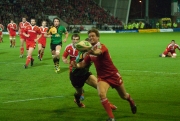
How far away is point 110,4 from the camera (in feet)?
229

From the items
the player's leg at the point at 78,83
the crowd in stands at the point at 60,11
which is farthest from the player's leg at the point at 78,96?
the crowd in stands at the point at 60,11

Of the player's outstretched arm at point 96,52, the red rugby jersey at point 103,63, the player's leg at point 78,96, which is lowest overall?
the player's leg at point 78,96

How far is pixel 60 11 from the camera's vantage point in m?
61.0

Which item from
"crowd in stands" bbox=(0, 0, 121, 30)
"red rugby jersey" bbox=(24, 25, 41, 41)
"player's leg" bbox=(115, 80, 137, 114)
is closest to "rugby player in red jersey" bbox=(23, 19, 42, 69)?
"red rugby jersey" bbox=(24, 25, 41, 41)

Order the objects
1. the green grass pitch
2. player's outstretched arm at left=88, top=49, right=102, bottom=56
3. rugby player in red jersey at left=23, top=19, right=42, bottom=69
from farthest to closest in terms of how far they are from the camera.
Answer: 1. rugby player in red jersey at left=23, top=19, right=42, bottom=69
2. the green grass pitch
3. player's outstretched arm at left=88, top=49, right=102, bottom=56

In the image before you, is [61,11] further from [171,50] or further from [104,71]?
[104,71]

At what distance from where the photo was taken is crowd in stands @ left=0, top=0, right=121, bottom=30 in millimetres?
54781

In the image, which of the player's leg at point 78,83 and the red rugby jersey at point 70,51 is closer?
the player's leg at point 78,83

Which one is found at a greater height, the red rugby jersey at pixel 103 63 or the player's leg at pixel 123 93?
the red rugby jersey at pixel 103 63

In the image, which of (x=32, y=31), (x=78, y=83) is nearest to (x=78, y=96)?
(x=78, y=83)

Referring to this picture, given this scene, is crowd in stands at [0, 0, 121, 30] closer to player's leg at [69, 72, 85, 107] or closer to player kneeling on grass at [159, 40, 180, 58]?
player kneeling on grass at [159, 40, 180, 58]

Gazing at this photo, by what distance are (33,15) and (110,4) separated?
18.7 metres

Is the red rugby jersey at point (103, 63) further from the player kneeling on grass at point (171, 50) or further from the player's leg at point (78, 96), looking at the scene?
the player kneeling on grass at point (171, 50)

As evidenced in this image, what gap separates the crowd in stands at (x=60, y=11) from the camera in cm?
5478
